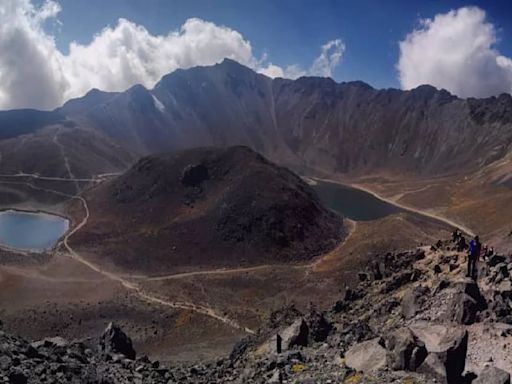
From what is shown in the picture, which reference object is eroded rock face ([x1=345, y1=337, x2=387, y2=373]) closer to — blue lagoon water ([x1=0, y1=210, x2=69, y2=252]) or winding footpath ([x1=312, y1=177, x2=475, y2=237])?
blue lagoon water ([x1=0, y1=210, x2=69, y2=252])

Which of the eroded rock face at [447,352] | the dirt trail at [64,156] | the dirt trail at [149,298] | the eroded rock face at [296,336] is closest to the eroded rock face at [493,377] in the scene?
the eroded rock face at [447,352]

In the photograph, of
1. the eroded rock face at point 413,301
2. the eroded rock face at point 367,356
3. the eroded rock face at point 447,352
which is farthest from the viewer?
the eroded rock face at point 413,301

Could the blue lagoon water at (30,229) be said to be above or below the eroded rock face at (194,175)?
below

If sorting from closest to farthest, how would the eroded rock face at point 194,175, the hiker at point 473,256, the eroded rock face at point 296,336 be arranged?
the eroded rock face at point 296,336 < the hiker at point 473,256 < the eroded rock face at point 194,175

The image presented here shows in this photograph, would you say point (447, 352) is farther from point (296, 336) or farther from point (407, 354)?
point (296, 336)

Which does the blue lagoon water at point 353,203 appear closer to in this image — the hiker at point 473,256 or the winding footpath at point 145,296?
the winding footpath at point 145,296

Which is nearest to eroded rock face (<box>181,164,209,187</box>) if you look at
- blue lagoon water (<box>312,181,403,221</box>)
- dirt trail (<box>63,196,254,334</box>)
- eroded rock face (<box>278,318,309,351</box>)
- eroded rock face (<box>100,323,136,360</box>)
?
dirt trail (<box>63,196,254,334</box>)

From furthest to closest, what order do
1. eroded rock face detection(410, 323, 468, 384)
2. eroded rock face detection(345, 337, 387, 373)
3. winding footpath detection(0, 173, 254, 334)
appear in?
winding footpath detection(0, 173, 254, 334) < eroded rock face detection(345, 337, 387, 373) < eroded rock face detection(410, 323, 468, 384)

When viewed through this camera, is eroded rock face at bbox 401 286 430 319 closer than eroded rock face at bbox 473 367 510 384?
No

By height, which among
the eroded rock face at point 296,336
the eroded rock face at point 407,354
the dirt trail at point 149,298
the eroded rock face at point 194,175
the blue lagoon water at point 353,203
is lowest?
the eroded rock face at point 407,354
